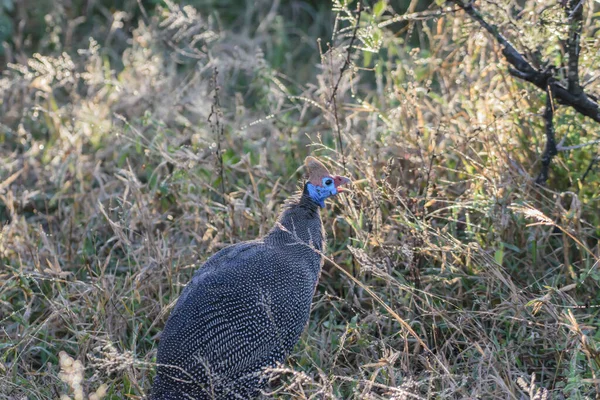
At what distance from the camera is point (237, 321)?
274 cm

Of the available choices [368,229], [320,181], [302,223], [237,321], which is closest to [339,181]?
[320,181]

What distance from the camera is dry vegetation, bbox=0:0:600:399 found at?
289 centimetres

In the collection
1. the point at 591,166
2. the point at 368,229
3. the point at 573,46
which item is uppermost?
the point at 573,46

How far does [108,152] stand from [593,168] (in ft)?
8.11

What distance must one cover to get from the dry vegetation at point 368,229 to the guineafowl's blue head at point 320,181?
18cm

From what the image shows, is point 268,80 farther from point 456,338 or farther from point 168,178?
point 456,338

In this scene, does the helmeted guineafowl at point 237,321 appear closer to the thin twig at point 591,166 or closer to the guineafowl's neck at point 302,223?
the guineafowl's neck at point 302,223

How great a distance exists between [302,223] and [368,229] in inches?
17.3

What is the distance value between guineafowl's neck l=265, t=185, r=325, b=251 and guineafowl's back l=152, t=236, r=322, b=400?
11 centimetres

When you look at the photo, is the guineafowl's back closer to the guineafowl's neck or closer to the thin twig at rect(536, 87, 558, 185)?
the guineafowl's neck

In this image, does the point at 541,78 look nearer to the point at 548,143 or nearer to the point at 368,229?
the point at 548,143

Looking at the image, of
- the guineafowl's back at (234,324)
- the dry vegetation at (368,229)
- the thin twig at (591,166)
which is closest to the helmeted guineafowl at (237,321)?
the guineafowl's back at (234,324)

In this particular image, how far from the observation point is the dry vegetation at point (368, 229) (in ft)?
9.48

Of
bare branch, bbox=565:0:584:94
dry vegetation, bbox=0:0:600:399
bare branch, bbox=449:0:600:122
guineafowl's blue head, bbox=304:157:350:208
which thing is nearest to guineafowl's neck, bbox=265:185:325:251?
guineafowl's blue head, bbox=304:157:350:208
